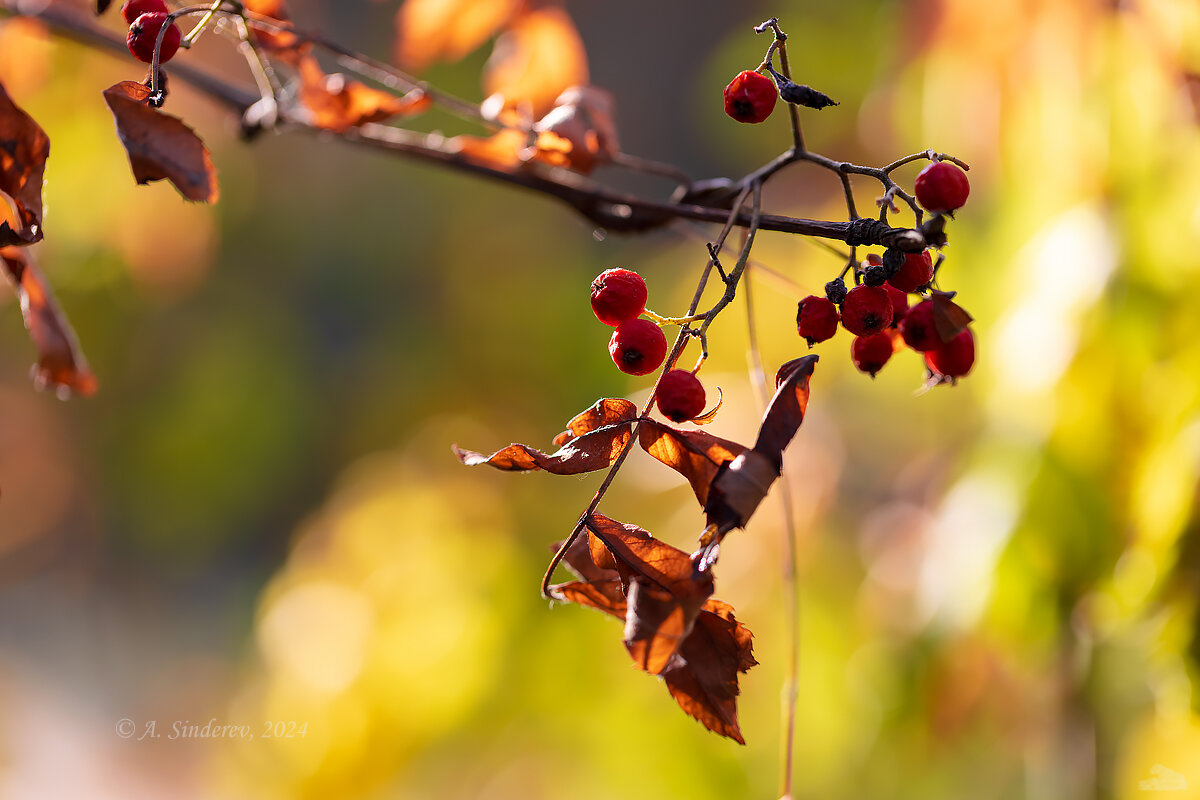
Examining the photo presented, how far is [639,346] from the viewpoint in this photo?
32 cm

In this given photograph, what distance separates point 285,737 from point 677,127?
269 cm

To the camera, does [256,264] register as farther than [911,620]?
Yes

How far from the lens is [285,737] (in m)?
1.42

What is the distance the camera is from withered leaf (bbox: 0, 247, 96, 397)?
0.42 metres

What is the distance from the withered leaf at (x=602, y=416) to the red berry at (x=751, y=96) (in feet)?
0.41

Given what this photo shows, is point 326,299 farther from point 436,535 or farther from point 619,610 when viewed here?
point 619,610

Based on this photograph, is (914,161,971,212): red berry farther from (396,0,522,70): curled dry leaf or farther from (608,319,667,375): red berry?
(396,0,522,70): curled dry leaf

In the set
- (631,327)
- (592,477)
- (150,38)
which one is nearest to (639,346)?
(631,327)

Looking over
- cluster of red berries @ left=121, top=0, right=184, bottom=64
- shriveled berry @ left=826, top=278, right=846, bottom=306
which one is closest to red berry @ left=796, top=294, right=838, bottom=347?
shriveled berry @ left=826, top=278, right=846, bottom=306

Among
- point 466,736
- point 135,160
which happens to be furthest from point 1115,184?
point 466,736

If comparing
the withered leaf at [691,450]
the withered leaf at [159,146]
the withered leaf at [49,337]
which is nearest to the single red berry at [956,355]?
the withered leaf at [691,450]

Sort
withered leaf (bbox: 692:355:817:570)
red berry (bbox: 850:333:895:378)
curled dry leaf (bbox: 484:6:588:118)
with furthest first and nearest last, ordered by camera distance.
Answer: curled dry leaf (bbox: 484:6:588:118)
red berry (bbox: 850:333:895:378)
withered leaf (bbox: 692:355:817:570)

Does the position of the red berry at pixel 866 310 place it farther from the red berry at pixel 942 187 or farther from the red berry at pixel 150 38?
the red berry at pixel 150 38

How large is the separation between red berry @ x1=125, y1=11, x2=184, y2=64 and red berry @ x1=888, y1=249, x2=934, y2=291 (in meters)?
0.29
